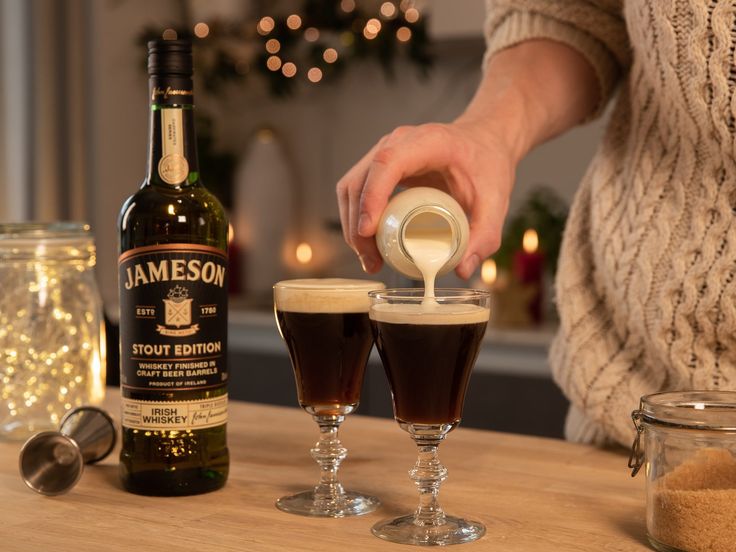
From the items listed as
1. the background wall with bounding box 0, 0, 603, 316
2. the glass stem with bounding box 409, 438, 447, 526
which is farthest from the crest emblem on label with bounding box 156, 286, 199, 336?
the background wall with bounding box 0, 0, 603, 316

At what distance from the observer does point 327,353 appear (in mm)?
917

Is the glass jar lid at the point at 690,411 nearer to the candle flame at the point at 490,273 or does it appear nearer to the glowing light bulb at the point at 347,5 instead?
the candle flame at the point at 490,273

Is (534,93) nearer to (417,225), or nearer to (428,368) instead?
(417,225)

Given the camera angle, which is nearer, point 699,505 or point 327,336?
point 699,505

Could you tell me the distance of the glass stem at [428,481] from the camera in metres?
0.82

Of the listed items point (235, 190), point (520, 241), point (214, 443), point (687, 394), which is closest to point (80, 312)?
point (214, 443)

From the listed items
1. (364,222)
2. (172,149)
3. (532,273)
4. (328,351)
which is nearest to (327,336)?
(328,351)

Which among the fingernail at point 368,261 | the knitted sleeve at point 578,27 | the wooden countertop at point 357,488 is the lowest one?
the wooden countertop at point 357,488

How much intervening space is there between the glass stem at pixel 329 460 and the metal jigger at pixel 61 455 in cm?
22

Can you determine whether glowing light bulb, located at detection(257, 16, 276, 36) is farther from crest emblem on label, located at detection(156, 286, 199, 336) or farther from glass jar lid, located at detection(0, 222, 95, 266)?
crest emblem on label, located at detection(156, 286, 199, 336)

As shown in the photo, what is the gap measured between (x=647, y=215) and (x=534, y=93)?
0.71 feet

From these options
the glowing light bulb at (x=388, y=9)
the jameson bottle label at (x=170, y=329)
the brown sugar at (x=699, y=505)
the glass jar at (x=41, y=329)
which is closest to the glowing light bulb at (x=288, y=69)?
the glowing light bulb at (x=388, y=9)

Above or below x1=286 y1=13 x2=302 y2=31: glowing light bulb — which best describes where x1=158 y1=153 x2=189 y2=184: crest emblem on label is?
below

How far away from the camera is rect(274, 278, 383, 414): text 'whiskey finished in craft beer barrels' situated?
91 centimetres
